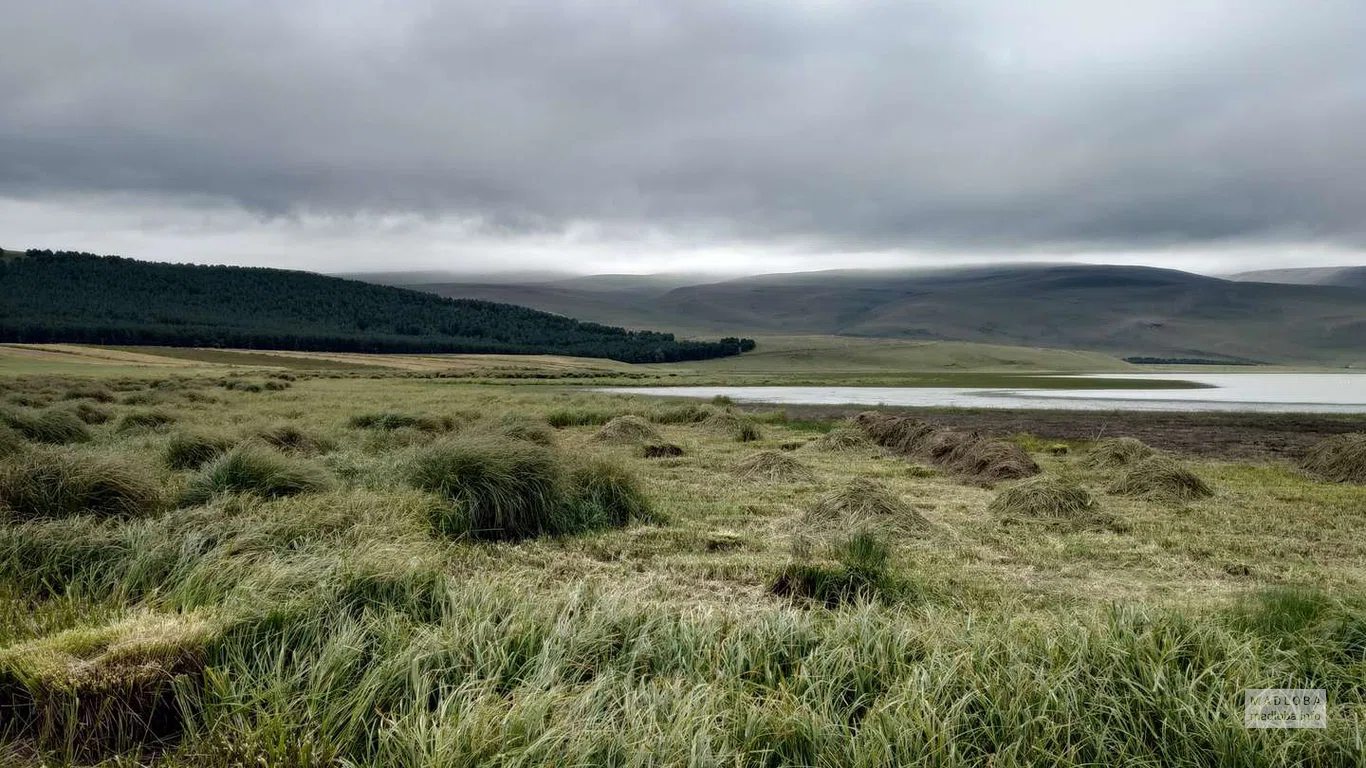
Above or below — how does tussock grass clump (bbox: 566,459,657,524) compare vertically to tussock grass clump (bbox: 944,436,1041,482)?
above

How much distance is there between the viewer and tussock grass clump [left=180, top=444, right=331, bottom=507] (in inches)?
347

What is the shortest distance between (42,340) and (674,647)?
150 metres

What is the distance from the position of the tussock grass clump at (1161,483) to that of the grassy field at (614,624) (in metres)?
1.68

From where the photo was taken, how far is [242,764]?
3395mm

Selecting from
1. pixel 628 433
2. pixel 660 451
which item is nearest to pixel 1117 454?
pixel 660 451

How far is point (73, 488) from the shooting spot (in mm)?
7910

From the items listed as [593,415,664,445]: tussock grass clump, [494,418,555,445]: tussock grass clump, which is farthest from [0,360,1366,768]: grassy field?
[593,415,664,445]: tussock grass clump

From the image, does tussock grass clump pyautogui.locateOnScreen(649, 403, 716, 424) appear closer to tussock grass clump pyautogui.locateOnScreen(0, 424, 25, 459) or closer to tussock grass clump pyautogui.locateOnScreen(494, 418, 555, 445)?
tussock grass clump pyautogui.locateOnScreen(494, 418, 555, 445)

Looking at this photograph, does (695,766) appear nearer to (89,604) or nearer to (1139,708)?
(1139,708)

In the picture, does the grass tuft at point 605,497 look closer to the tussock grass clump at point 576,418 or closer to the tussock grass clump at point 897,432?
the tussock grass clump at point 897,432

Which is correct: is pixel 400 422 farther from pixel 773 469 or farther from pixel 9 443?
pixel 773 469

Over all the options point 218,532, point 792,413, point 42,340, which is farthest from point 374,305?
point 218,532

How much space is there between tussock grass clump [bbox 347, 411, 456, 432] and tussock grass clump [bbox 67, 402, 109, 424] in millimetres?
6525

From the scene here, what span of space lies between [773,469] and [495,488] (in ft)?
21.1
